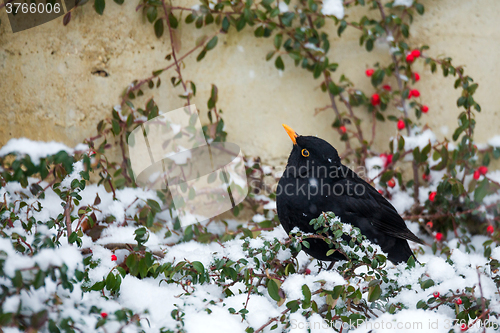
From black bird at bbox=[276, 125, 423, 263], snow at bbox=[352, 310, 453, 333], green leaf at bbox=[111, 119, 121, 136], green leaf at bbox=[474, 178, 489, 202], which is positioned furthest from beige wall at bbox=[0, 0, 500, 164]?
snow at bbox=[352, 310, 453, 333]

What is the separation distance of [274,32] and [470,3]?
5.31 ft

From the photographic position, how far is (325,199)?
80.0 inches

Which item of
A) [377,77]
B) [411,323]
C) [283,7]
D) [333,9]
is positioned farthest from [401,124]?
[411,323]

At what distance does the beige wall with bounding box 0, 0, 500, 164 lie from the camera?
2.70 m

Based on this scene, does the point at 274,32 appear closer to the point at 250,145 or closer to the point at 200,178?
the point at 250,145

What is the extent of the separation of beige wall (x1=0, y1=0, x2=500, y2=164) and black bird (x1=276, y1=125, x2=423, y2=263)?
106 centimetres

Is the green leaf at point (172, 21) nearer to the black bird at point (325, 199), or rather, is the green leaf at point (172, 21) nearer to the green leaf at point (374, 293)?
the black bird at point (325, 199)

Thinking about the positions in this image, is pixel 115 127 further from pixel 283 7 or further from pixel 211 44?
pixel 283 7

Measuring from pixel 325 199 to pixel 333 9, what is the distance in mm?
1705

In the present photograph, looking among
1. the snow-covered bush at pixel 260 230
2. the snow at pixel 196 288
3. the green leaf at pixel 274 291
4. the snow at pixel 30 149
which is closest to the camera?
the snow at pixel 196 288

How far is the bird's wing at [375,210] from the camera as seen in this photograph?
212cm

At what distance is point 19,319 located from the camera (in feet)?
3.66

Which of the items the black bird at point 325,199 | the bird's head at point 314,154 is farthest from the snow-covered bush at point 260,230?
the bird's head at point 314,154

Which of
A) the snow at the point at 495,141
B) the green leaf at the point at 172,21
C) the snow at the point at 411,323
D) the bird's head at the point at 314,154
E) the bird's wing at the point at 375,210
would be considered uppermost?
the green leaf at the point at 172,21
